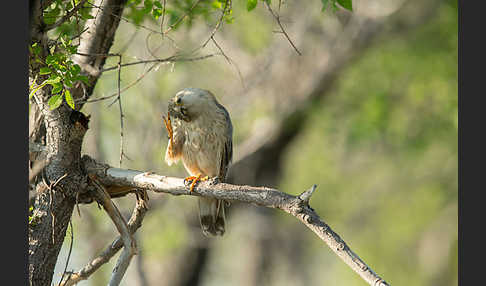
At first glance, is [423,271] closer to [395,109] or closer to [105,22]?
[395,109]

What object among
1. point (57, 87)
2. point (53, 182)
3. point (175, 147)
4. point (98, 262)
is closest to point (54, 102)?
point (57, 87)

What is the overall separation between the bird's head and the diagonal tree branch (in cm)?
127

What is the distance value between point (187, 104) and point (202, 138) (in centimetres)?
37

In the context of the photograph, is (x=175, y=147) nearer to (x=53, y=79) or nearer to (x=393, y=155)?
(x=53, y=79)

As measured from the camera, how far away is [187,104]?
15.0 ft

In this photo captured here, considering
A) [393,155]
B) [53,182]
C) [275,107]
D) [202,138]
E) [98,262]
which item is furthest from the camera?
[393,155]

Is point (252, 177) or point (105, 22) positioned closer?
point (105, 22)

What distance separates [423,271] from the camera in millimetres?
17922

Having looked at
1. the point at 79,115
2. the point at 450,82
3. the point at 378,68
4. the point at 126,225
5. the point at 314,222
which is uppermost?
the point at 378,68

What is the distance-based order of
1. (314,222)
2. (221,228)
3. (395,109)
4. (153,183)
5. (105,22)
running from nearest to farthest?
1. (314,222)
2. (153,183)
3. (105,22)
4. (221,228)
5. (395,109)

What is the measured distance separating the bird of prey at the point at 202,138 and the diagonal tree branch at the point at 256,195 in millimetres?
1303

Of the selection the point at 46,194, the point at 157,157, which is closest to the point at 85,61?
the point at 46,194

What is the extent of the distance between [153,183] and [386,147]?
10221mm

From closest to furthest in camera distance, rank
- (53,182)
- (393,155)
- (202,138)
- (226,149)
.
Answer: (53,182) → (202,138) → (226,149) → (393,155)
